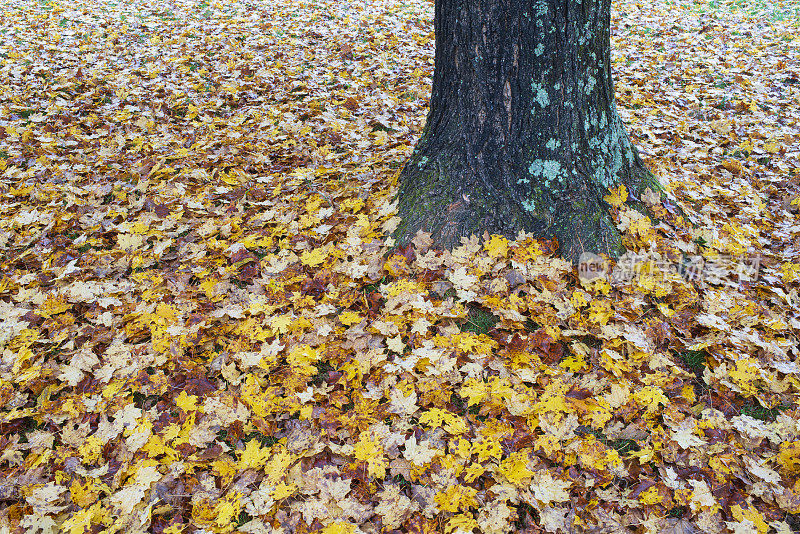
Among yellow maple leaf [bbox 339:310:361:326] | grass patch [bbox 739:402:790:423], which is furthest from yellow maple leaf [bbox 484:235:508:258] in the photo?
grass patch [bbox 739:402:790:423]

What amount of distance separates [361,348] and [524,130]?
5.46 ft

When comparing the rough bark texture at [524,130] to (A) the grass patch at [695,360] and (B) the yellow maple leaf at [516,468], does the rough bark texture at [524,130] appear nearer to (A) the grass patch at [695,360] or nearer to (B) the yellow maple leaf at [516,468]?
(A) the grass patch at [695,360]

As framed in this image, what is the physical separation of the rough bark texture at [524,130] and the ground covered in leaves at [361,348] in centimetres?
20

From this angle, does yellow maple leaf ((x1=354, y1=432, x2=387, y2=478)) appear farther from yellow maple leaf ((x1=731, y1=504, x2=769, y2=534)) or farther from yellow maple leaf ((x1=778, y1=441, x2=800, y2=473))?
yellow maple leaf ((x1=778, y1=441, x2=800, y2=473))

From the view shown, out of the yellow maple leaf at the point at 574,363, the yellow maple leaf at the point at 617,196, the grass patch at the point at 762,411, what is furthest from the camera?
the yellow maple leaf at the point at 617,196

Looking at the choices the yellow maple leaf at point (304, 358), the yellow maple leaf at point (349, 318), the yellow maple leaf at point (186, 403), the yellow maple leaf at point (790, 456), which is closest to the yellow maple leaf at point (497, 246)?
the yellow maple leaf at point (349, 318)

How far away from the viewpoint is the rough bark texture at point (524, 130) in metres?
2.92

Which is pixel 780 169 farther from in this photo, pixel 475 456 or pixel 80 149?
pixel 80 149

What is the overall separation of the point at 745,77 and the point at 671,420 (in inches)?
219

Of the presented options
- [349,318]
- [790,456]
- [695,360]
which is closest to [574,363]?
[695,360]

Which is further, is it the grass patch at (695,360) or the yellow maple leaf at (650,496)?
the grass patch at (695,360)

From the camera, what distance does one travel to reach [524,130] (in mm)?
3086

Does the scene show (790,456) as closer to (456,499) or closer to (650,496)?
(650,496)

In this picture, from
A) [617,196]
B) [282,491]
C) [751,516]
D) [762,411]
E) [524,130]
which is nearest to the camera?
[751,516]
